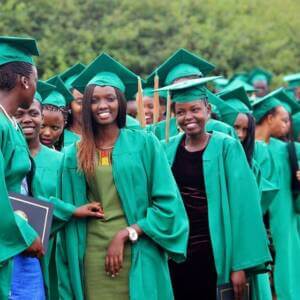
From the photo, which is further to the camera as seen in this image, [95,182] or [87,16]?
[87,16]

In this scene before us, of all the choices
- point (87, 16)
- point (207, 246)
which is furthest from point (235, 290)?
point (87, 16)

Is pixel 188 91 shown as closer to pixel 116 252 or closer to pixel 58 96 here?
pixel 116 252

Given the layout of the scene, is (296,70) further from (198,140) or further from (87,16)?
(198,140)

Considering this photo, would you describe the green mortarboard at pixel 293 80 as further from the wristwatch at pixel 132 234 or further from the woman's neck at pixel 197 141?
the wristwatch at pixel 132 234

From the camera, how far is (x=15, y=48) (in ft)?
22.2

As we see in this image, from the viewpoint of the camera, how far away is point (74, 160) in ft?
23.6

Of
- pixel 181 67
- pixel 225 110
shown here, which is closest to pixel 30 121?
pixel 181 67

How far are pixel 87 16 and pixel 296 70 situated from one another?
16.6 ft

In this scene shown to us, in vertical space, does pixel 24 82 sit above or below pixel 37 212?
above

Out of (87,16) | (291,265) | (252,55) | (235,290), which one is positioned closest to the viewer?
(235,290)

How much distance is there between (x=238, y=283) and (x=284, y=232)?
11.3ft

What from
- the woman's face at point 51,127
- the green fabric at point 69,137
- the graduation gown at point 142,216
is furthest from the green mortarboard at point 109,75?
the green fabric at point 69,137

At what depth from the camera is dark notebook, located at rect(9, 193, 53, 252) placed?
650cm

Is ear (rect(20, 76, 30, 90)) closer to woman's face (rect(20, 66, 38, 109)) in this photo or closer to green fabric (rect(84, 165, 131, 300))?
woman's face (rect(20, 66, 38, 109))
